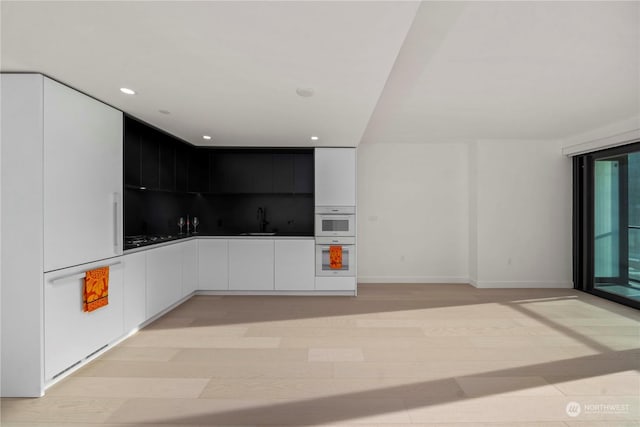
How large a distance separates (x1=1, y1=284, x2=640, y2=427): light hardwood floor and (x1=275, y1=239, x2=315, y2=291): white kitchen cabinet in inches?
28.3

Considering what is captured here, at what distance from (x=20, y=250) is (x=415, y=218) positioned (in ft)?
17.4

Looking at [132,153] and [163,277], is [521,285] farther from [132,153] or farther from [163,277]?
[132,153]

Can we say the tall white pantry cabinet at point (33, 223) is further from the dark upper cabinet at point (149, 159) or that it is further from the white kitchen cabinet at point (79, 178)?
the dark upper cabinet at point (149, 159)

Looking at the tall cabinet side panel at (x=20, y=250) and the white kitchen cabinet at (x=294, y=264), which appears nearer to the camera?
the tall cabinet side panel at (x=20, y=250)

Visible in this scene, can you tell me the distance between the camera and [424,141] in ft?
19.4

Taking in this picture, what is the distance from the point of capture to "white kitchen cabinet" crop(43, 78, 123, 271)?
2461mm

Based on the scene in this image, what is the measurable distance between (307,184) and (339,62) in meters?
3.44

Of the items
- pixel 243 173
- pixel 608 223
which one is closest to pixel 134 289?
pixel 243 173

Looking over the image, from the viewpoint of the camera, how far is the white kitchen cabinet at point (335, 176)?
5.15 metres

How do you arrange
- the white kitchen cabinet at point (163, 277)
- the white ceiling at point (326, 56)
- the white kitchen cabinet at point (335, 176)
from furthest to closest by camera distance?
the white kitchen cabinet at point (335, 176) < the white kitchen cabinet at point (163, 277) < the white ceiling at point (326, 56)

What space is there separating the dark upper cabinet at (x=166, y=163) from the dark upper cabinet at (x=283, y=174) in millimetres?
1560

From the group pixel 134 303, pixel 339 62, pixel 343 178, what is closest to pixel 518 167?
pixel 343 178

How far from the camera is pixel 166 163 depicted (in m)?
4.61

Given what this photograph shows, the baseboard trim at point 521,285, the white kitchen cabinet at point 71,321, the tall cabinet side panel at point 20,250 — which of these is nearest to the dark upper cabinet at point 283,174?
Answer: the white kitchen cabinet at point 71,321
